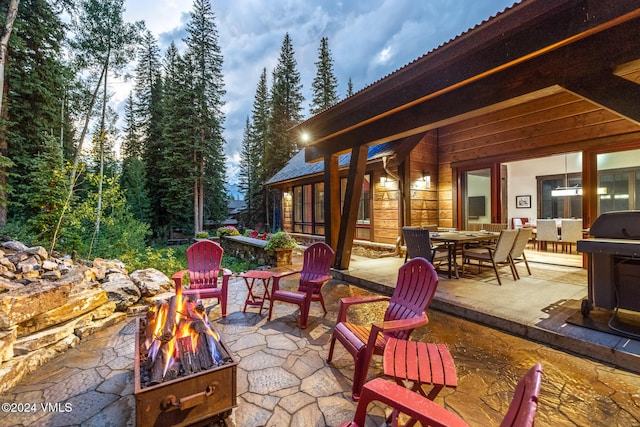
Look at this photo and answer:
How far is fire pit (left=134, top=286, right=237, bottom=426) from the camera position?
55.7 inches

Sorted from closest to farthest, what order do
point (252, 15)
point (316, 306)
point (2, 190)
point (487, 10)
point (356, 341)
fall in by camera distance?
point (356, 341) → point (316, 306) → point (2, 190) → point (252, 15) → point (487, 10)

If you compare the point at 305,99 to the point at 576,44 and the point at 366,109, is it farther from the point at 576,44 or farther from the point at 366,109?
the point at 576,44

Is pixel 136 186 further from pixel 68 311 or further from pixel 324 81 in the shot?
pixel 68 311

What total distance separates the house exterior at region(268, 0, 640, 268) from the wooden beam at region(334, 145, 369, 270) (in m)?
0.02

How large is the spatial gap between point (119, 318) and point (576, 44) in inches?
221

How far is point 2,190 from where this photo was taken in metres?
5.32

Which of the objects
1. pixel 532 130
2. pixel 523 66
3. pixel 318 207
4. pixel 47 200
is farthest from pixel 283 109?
pixel 523 66

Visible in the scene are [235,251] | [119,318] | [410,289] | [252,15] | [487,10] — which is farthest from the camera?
[487,10]

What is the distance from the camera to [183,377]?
58.5 inches

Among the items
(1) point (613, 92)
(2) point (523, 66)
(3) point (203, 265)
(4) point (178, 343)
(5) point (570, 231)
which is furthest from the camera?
(5) point (570, 231)

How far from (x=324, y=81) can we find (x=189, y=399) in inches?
765

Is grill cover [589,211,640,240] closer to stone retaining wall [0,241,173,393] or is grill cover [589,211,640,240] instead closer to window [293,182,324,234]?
stone retaining wall [0,241,173,393]

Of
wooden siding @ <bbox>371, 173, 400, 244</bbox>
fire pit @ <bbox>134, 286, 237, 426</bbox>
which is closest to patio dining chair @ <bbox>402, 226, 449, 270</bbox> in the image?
wooden siding @ <bbox>371, 173, 400, 244</bbox>

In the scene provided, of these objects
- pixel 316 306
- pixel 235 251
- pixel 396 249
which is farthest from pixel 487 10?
pixel 316 306
